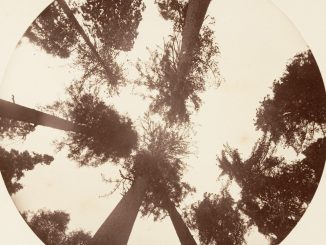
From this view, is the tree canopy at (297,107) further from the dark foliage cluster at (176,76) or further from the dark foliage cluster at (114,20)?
the dark foliage cluster at (114,20)

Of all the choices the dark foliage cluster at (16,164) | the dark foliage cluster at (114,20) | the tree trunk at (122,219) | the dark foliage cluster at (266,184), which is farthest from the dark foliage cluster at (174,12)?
the dark foliage cluster at (16,164)

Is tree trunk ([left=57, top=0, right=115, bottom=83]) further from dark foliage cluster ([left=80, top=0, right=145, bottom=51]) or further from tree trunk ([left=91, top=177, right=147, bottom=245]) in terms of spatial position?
tree trunk ([left=91, top=177, right=147, bottom=245])

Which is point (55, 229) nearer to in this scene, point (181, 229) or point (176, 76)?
point (181, 229)

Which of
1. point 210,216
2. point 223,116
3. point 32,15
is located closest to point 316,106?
point 223,116

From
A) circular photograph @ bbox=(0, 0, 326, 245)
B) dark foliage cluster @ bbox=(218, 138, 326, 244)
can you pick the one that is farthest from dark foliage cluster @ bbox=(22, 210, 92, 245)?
dark foliage cluster @ bbox=(218, 138, 326, 244)

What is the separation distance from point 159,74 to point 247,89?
0.56 meters

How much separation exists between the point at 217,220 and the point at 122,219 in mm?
586

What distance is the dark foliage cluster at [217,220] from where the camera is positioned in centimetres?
215

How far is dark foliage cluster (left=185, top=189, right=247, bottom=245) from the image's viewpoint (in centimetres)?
215

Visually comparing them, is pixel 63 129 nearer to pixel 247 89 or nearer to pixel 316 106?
pixel 247 89

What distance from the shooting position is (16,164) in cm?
224

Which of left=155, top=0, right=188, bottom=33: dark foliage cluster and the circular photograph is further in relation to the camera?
left=155, top=0, right=188, bottom=33: dark foliage cluster

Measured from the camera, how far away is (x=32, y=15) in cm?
258

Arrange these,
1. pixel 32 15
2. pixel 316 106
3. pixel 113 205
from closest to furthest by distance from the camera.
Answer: pixel 113 205, pixel 316 106, pixel 32 15
